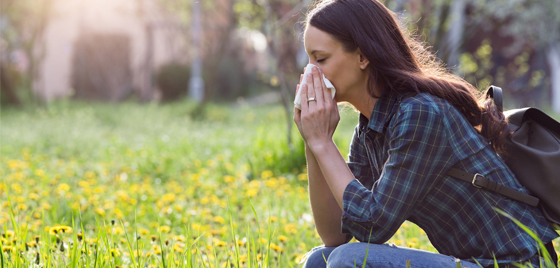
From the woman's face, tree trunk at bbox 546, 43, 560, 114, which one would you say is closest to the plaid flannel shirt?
the woman's face

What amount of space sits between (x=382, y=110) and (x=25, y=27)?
44.7 ft

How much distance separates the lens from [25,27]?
13.1 meters

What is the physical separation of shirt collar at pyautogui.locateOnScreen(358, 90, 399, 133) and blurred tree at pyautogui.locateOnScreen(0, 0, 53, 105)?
41.8ft

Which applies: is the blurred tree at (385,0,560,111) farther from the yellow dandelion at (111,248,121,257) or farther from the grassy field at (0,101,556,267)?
the yellow dandelion at (111,248,121,257)

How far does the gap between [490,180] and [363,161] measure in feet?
1.88

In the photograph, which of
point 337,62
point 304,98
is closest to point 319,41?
point 337,62

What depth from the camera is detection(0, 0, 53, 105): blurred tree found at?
12.5 m

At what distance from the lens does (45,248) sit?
189 cm

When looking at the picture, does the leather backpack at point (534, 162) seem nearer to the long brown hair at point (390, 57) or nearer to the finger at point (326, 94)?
the long brown hair at point (390, 57)

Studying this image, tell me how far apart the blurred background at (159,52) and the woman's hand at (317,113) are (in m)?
10.3

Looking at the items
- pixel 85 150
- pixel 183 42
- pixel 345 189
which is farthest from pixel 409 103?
pixel 183 42

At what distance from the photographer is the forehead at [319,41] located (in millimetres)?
1685

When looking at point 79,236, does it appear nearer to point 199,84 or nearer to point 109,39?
point 199,84

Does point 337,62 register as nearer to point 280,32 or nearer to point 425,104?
point 425,104
